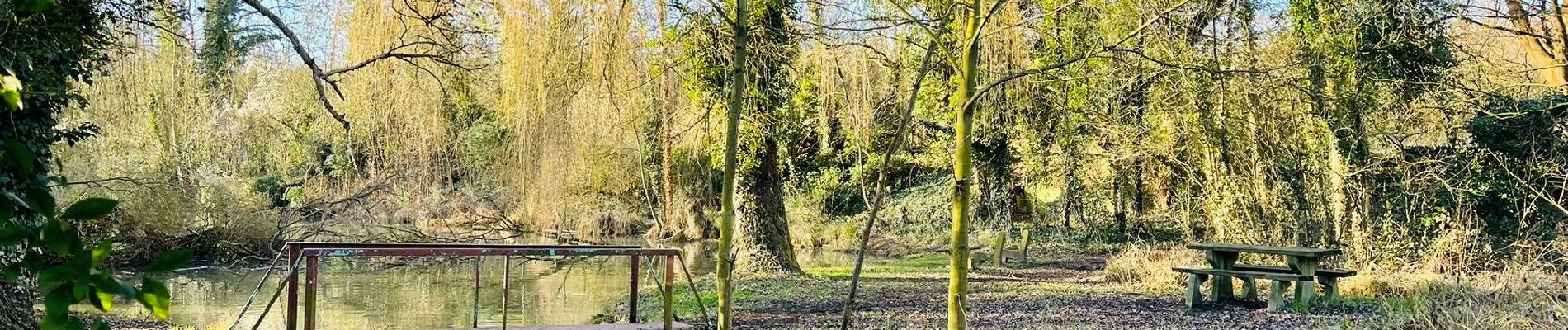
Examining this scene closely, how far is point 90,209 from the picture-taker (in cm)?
84

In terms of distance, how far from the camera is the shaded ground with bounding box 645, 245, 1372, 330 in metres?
6.82

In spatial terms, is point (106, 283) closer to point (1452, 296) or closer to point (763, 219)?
point (1452, 296)

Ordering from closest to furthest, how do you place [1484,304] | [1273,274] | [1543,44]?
[1484,304] → [1273,274] → [1543,44]

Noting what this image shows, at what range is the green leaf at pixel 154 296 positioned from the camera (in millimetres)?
826

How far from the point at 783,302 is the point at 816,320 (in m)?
1.24

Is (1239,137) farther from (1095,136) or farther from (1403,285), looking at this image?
(1095,136)

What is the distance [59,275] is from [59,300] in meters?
0.02

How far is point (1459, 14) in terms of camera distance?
10359 mm

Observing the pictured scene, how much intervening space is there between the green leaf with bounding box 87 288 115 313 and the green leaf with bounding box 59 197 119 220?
6 centimetres

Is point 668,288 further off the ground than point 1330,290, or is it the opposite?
point 668,288

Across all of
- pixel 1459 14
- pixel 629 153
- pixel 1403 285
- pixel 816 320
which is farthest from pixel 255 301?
pixel 1459 14

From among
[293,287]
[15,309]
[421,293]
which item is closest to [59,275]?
[293,287]

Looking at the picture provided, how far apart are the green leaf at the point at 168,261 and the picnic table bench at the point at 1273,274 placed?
24.1ft

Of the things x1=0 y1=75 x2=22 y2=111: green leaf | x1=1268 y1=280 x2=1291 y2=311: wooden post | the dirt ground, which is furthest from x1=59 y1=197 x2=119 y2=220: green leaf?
x1=1268 y1=280 x2=1291 y2=311: wooden post
